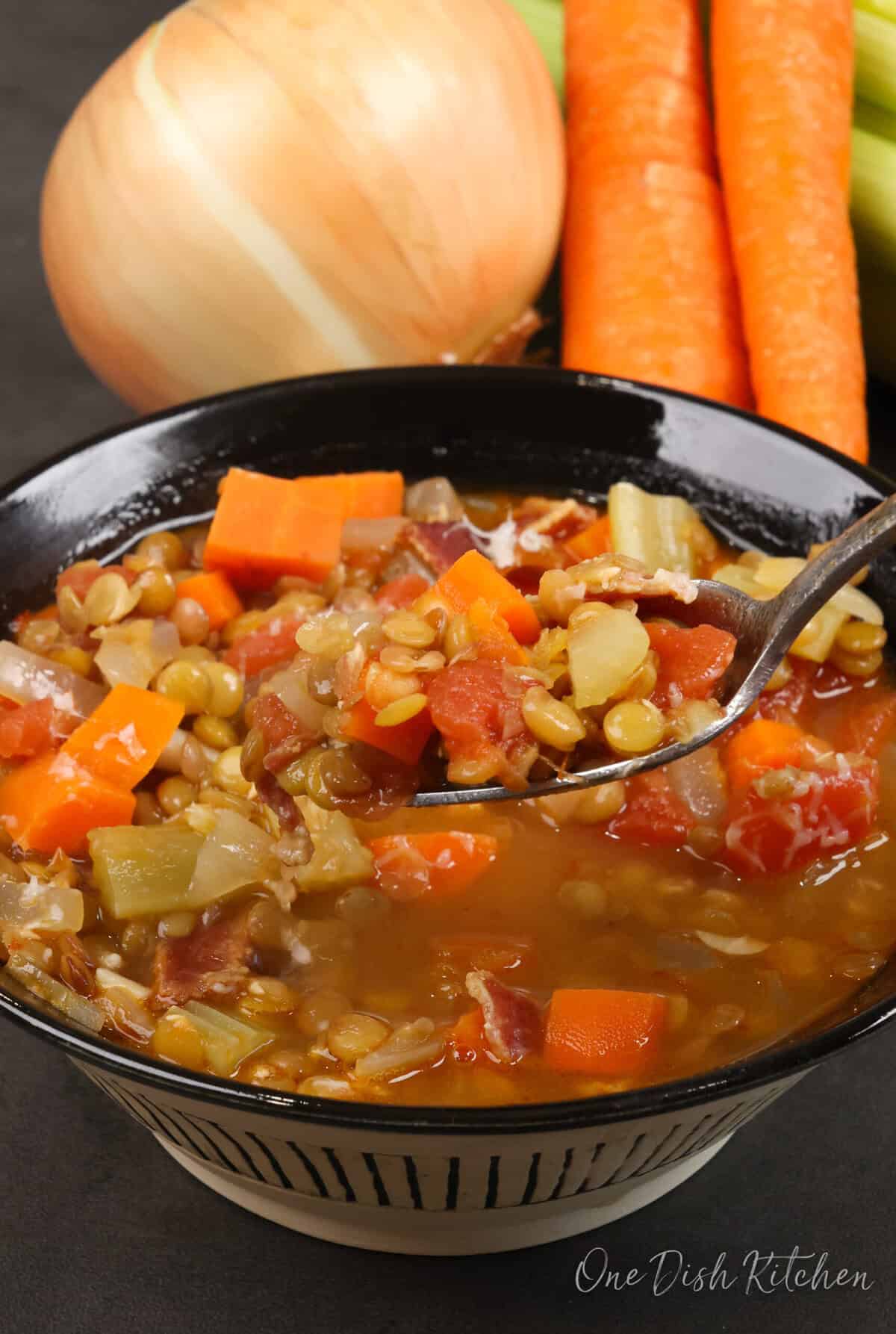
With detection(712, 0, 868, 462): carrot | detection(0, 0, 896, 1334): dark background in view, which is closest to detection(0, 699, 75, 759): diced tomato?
detection(0, 0, 896, 1334): dark background

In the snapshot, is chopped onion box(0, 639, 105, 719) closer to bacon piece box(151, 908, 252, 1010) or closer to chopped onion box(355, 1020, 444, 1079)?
bacon piece box(151, 908, 252, 1010)

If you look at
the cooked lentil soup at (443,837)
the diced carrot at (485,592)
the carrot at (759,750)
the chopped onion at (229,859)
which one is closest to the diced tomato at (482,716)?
the cooked lentil soup at (443,837)

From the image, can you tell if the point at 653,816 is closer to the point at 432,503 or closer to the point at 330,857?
the point at 330,857

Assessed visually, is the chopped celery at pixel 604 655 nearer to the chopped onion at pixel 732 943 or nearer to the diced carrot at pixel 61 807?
the chopped onion at pixel 732 943

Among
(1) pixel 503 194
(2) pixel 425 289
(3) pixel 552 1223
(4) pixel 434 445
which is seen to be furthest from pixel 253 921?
(1) pixel 503 194

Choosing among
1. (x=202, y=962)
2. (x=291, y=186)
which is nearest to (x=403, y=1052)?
(x=202, y=962)

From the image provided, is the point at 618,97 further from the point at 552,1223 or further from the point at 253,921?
the point at 552,1223
